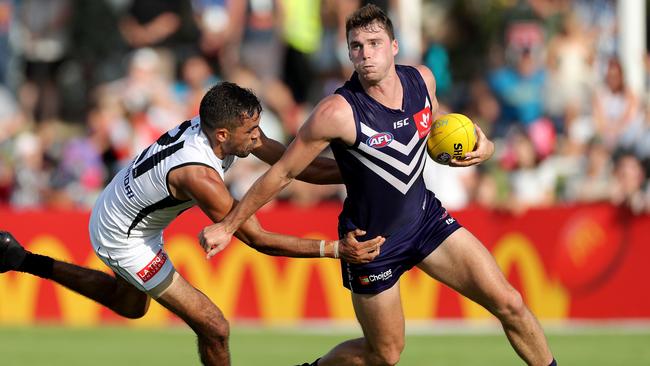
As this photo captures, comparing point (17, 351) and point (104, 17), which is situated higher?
point (104, 17)

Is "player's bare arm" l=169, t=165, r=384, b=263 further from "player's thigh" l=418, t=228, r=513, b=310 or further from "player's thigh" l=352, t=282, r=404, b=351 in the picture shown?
"player's thigh" l=418, t=228, r=513, b=310

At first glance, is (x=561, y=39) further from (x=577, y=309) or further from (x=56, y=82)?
(x=56, y=82)

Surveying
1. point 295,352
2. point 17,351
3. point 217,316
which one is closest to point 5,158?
point 17,351

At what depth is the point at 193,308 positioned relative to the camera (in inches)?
372

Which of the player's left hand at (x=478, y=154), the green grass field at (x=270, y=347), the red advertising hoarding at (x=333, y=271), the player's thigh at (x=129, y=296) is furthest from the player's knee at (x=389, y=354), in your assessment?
the red advertising hoarding at (x=333, y=271)

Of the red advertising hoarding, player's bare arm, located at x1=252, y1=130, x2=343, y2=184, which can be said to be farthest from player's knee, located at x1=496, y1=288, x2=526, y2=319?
the red advertising hoarding

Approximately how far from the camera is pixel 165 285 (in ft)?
31.2

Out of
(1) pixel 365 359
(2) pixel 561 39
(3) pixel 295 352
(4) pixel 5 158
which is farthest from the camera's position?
(4) pixel 5 158

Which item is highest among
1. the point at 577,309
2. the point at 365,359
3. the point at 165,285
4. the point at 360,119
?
the point at 360,119

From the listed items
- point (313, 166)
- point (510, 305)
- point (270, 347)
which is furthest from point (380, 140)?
point (270, 347)

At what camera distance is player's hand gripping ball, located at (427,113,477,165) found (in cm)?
909

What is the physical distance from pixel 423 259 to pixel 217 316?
1645 mm

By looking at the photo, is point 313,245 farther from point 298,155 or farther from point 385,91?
point 385,91

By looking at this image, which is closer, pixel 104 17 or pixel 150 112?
pixel 150 112
